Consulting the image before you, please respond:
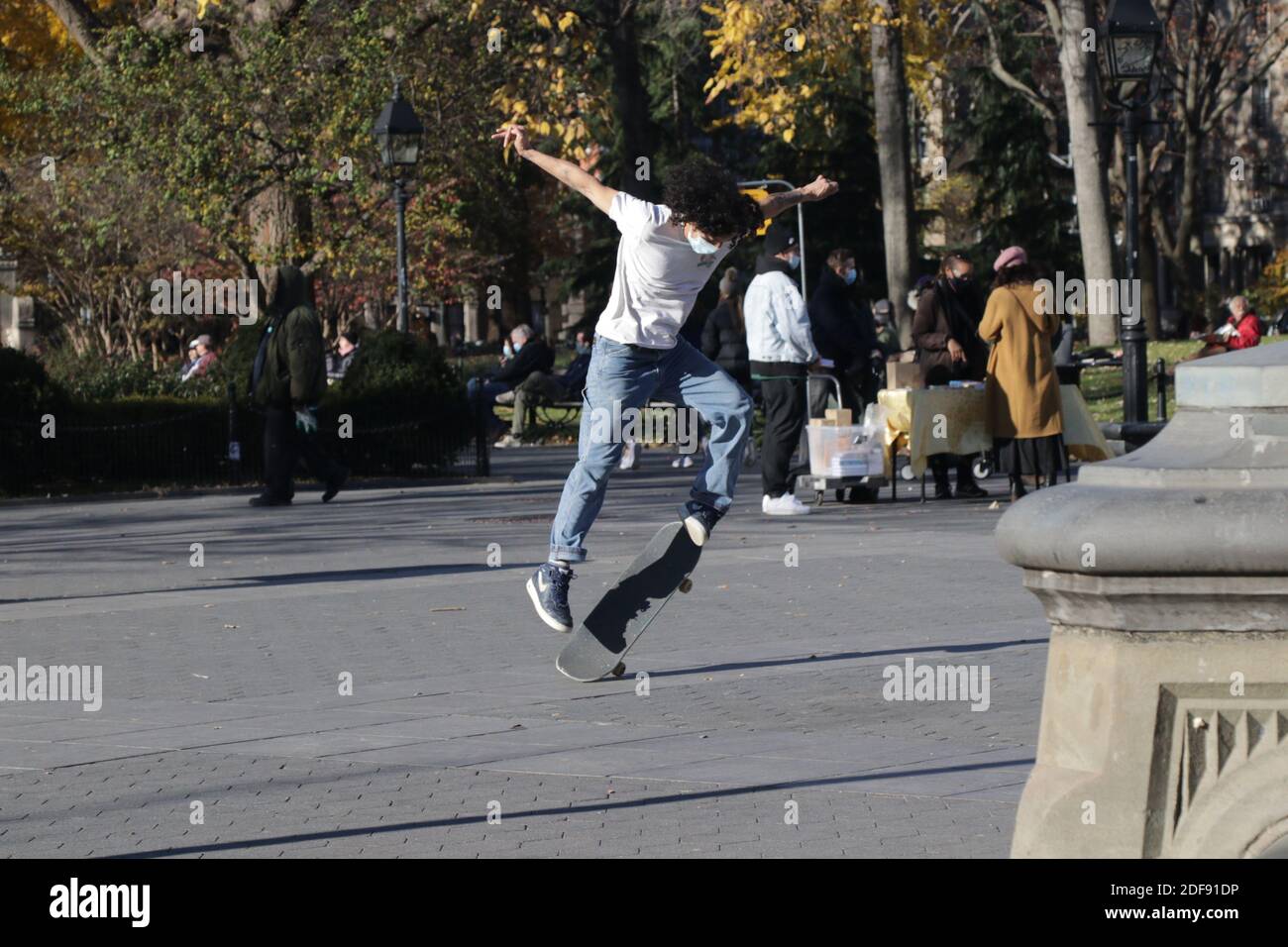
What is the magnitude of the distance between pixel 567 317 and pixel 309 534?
281ft

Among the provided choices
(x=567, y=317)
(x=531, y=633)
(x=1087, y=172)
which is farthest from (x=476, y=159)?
(x=567, y=317)

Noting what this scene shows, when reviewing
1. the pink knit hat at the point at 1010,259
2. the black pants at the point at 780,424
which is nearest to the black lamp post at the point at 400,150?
the black pants at the point at 780,424

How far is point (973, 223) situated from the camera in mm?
60000

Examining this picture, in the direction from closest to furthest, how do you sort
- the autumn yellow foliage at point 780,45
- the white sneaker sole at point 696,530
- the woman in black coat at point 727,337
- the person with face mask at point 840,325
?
1. the white sneaker sole at point 696,530
2. the person with face mask at point 840,325
3. the woman in black coat at point 727,337
4. the autumn yellow foliage at point 780,45

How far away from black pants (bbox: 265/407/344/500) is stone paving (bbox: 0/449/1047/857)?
10.7 ft

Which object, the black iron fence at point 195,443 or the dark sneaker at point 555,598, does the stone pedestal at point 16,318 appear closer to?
the black iron fence at point 195,443

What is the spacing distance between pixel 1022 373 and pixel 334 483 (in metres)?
5.90

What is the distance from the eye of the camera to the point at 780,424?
15.3m

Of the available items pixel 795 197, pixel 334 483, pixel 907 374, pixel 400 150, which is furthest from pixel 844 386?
pixel 795 197

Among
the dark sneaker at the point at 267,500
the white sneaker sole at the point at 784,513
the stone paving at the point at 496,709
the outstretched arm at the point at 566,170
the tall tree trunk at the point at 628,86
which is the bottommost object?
the stone paving at the point at 496,709

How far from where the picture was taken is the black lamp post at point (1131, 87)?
1680 cm

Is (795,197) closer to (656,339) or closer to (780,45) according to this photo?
(656,339)

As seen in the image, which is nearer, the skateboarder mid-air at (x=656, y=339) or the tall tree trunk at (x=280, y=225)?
the skateboarder mid-air at (x=656, y=339)
